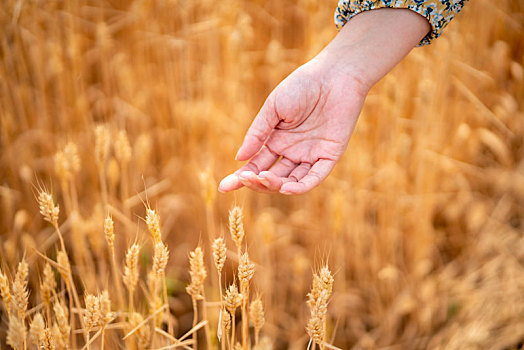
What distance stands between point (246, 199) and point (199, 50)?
69 centimetres

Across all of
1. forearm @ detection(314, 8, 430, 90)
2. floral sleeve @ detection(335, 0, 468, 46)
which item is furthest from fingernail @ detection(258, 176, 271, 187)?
floral sleeve @ detection(335, 0, 468, 46)

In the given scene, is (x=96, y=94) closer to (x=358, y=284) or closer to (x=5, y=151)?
(x=5, y=151)

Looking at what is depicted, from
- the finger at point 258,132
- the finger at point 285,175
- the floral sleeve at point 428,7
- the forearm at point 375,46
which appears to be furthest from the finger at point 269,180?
the floral sleeve at point 428,7

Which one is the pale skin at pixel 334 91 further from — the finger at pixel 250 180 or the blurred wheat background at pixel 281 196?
the blurred wheat background at pixel 281 196

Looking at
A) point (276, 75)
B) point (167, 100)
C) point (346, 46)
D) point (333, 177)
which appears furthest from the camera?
point (167, 100)

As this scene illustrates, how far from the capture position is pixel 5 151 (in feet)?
4.89

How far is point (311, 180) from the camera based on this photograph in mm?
873

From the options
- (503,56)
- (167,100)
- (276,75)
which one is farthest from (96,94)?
(503,56)

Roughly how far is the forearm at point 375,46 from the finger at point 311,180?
24 centimetres

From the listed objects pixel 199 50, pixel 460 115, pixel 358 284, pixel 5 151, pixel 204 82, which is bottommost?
pixel 358 284

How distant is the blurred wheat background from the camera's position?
1335 millimetres

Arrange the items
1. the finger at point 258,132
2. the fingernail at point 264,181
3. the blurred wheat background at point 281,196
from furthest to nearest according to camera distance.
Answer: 1. the blurred wheat background at point 281,196
2. the finger at point 258,132
3. the fingernail at point 264,181

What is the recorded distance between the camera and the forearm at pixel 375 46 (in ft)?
3.28

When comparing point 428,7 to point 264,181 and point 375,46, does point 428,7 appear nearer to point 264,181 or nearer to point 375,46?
point 375,46
